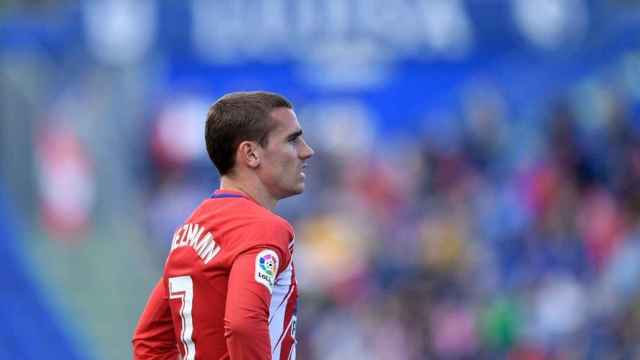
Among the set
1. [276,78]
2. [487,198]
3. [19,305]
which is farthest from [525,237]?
[19,305]

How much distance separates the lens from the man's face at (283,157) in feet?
14.4

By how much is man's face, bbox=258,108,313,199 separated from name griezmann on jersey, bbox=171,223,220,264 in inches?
9.9

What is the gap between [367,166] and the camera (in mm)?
15164

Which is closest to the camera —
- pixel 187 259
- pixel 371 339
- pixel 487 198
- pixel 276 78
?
pixel 187 259

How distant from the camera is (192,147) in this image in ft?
52.1

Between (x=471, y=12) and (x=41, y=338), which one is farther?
(x=471, y=12)

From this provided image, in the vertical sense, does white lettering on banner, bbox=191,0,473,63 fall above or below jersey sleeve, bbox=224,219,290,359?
above

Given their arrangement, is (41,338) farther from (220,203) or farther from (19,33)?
(220,203)

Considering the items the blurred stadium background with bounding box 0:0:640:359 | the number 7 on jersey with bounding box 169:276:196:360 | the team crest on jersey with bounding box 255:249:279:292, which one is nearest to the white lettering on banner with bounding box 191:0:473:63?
the blurred stadium background with bounding box 0:0:640:359

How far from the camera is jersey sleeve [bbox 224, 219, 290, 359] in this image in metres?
4.04

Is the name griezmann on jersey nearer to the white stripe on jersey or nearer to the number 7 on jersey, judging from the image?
the number 7 on jersey

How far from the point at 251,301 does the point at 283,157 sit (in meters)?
0.53

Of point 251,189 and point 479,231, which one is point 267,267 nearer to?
point 251,189

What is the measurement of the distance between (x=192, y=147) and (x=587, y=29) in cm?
431
